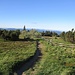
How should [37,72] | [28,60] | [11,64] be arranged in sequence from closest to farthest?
[37,72], [11,64], [28,60]

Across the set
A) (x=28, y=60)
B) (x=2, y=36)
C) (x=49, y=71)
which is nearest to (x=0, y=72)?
(x=49, y=71)

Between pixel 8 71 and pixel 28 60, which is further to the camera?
pixel 28 60

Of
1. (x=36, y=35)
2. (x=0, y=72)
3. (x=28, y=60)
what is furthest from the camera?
(x=36, y=35)

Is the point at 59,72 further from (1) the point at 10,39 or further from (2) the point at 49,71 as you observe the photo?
(1) the point at 10,39

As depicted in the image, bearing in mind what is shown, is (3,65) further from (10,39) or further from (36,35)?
(36,35)

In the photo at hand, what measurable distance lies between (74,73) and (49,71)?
3.35 metres

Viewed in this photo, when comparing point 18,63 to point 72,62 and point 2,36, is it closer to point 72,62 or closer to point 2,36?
point 72,62

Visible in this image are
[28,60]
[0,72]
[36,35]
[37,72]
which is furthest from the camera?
[36,35]

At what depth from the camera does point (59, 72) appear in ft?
76.9

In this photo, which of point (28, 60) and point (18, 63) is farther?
point (28, 60)

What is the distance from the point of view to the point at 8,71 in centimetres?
2178

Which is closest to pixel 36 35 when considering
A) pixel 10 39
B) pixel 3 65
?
pixel 10 39

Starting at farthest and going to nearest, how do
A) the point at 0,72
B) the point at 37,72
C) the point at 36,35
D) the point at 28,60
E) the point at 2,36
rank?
the point at 36,35
the point at 2,36
the point at 28,60
the point at 37,72
the point at 0,72

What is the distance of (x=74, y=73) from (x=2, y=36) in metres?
55.3
